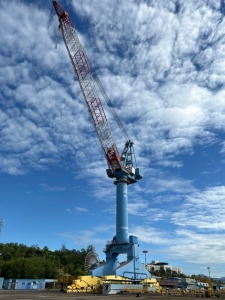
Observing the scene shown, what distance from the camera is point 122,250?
78.7 m

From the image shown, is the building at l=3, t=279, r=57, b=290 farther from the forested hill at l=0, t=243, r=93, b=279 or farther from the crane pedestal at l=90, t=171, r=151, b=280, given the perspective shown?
the crane pedestal at l=90, t=171, r=151, b=280

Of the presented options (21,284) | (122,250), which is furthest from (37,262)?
(122,250)

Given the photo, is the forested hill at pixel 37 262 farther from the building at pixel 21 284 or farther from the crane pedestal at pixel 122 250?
the crane pedestal at pixel 122 250

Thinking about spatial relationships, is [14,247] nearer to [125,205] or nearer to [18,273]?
[18,273]

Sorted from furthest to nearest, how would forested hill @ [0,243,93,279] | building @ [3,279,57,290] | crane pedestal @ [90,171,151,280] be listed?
forested hill @ [0,243,93,279]
building @ [3,279,57,290]
crane pedestal @ [90,171,151,280]

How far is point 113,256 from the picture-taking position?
263 ft

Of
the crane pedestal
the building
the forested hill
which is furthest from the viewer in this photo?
the forested hill

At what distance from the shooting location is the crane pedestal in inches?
2980

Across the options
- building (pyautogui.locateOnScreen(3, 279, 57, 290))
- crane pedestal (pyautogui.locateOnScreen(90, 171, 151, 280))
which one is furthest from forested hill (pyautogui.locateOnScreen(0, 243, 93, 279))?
crane pedestal (pyautogui.locateOnScreen(90, 171, 151, 280))

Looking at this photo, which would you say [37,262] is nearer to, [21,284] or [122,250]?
[21,284]

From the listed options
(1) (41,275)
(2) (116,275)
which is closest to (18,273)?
(1) (41,275)

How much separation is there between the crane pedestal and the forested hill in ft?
88.0

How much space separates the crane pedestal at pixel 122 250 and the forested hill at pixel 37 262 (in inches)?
1057

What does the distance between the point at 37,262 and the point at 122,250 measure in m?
50.8
